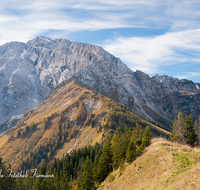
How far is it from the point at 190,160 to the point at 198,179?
24.6 feet

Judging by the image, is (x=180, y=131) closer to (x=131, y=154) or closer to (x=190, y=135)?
(x=190, y=135)

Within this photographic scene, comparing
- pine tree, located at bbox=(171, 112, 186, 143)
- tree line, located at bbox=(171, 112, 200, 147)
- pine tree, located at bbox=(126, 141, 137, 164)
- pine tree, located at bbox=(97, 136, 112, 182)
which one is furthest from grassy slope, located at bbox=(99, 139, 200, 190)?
tree line, located at bbox=(171, 112, 200, 147)

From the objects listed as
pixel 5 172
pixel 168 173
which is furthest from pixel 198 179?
pixel 5 172

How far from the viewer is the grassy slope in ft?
68.5

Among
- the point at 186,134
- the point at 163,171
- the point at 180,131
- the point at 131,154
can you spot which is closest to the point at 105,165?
the point at 131,154

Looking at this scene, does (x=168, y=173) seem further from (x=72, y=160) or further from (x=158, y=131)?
(x=158, y=131)

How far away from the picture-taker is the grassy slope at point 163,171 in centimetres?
2087

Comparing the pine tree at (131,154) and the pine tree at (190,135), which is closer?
the pine tree at (131,154)

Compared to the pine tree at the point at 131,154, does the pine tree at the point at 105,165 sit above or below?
below

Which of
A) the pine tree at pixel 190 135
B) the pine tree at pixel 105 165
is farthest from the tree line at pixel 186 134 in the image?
the pine tree at pixel 105 165

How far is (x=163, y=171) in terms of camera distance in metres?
26.6

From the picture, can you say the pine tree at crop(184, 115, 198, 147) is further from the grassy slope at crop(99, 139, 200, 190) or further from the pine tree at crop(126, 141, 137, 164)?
the pine tree at crop(126, 141, 137, 164)

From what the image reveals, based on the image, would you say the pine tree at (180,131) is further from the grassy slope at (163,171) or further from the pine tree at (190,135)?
the grassy slope at (163,171)

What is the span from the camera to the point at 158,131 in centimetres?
19400
